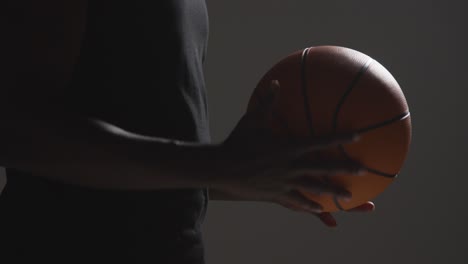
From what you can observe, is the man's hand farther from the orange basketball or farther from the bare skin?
the orange basketball

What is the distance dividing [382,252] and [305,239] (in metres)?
0.30

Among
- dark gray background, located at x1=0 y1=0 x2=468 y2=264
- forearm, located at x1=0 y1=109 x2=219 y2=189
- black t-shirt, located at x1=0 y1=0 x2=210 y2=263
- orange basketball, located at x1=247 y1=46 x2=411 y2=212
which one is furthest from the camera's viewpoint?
dark gray background, located at x1=0 y1=0 x2=468 y2=264

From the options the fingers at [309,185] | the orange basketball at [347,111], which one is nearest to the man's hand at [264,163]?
the fingers at [309,185]

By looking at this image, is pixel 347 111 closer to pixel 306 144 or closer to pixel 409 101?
pixel 306 144

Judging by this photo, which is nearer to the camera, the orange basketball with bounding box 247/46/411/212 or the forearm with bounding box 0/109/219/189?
the forearm with bounding box 0/109/219/189

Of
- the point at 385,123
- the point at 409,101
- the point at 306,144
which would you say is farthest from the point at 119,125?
the point at 409,101

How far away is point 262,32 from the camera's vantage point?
226 centimetres

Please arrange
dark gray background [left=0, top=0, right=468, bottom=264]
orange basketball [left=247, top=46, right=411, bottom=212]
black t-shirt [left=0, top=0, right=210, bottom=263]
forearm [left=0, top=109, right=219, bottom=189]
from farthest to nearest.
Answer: dark gray background [left=0, top=0, right=468, bottom=264]
orange basketball [left=247, top=46, right=411, bottom=212]
black t-shirt [left=0, top=0, right=210, bottom=263]
forearm [left=0, top=109, right=219, bottom=189]

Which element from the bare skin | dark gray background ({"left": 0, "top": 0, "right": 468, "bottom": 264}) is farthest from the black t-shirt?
dark gray background ({"left": 0, "top": 0, "right": 468, "bottom": 264})

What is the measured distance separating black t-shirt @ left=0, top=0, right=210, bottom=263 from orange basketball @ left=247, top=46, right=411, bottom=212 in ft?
0.51

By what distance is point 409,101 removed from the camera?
231 centimetres

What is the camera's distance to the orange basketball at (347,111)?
35.2 inches

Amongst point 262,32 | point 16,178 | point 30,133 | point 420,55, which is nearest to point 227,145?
point 30,133

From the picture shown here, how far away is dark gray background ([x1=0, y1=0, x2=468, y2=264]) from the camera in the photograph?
89.0 inches
